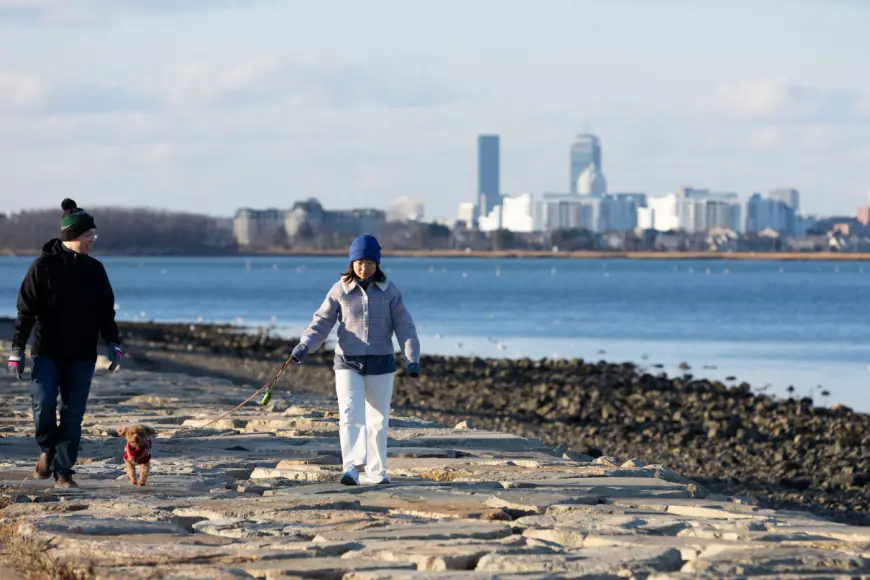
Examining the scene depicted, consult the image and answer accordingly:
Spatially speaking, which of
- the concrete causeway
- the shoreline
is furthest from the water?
the concrete causeway

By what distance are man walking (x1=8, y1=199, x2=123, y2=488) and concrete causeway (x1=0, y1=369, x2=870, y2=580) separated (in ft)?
0.88

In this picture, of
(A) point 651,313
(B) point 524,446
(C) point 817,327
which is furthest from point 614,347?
(B) point 524,446

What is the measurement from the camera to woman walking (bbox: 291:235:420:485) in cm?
889

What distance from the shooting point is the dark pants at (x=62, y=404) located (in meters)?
8.66

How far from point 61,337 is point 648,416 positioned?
1425cm

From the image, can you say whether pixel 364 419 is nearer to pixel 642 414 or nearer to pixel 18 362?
pixel 18 362

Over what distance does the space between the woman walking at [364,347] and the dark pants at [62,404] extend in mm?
1333

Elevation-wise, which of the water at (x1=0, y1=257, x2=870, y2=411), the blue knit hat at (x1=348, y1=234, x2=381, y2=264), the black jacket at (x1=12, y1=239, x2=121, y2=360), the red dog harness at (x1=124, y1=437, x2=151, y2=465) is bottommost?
the water at (x1=0, y1=257, x2=870, y2=411)

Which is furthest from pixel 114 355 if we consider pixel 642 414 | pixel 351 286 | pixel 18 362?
pixel 642 414

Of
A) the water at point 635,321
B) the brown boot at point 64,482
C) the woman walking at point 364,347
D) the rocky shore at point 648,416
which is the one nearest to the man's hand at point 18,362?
the brown boot at point 64,482

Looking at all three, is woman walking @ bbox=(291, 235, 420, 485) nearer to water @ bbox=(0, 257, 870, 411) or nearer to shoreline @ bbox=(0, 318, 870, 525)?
shoreline @ bbox=(0, 318, 870, 525)

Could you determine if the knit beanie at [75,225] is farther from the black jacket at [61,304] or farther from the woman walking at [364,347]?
the woman walking at [364,347]

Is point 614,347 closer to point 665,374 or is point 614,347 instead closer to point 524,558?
point 665,374

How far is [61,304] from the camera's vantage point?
873 cm
